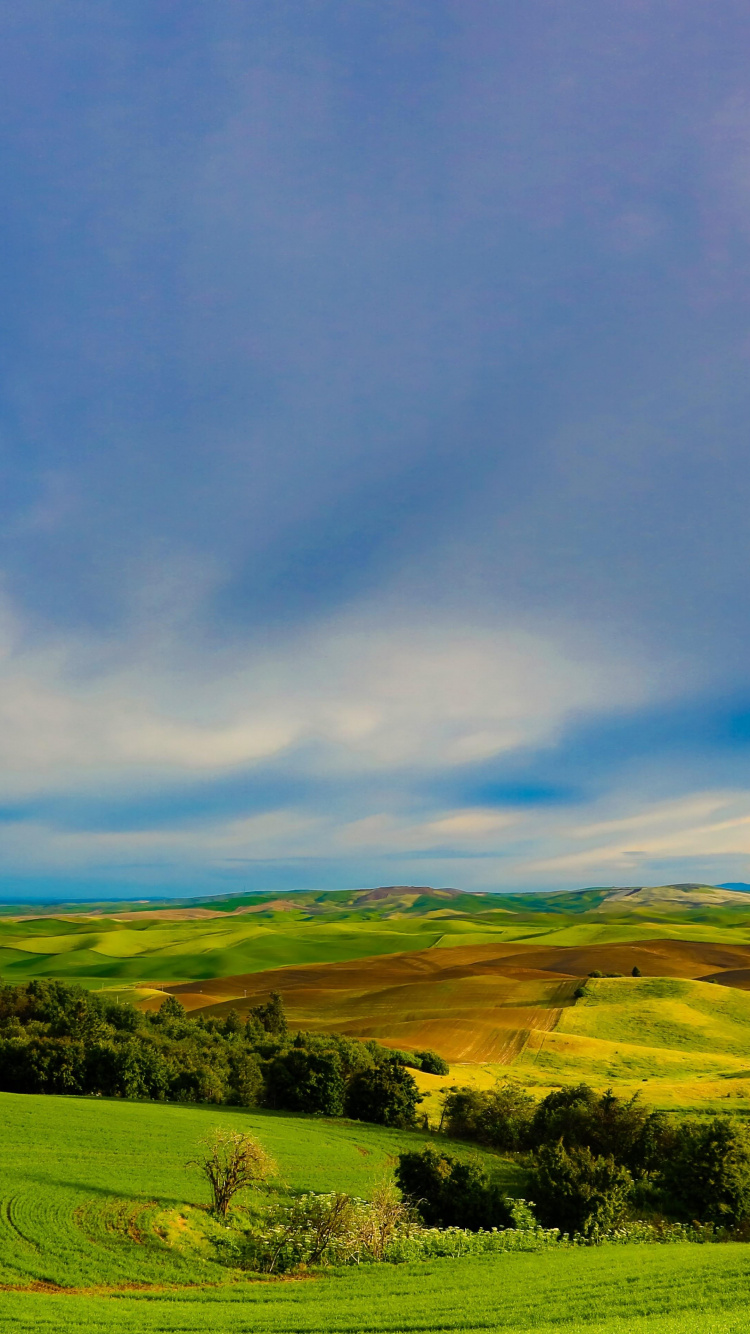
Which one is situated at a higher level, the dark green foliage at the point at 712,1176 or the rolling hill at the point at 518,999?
the dark green foliage at the point at 712,1176

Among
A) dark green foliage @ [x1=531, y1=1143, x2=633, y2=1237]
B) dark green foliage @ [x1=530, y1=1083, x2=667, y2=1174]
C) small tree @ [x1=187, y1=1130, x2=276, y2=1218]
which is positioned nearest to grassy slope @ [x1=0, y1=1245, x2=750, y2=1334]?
small tree @ [x1=187, y1=1130, x2=276, y2=1218]

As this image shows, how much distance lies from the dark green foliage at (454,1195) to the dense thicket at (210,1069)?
20800 millimetres

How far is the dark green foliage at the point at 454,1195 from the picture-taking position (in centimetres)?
4269

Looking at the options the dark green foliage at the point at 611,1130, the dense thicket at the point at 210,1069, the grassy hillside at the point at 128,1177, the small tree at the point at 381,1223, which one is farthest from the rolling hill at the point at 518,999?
the small tree at the point at 381,1223

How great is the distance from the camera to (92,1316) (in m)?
25.2

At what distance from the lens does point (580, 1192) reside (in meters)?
42.2

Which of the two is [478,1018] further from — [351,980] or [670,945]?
[670,945]

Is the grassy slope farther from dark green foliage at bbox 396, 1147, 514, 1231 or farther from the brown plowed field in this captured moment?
the brown plowed field

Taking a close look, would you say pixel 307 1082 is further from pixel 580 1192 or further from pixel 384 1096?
pixel 580 1192

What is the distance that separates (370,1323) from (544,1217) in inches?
906

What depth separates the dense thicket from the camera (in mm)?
67000

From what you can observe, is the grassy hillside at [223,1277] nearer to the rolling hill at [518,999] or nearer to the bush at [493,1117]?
the bush at [493,1117]

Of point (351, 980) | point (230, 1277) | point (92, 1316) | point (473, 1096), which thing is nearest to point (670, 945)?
point (351, 980)

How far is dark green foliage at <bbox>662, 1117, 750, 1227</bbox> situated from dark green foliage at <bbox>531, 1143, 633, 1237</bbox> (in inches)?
152
